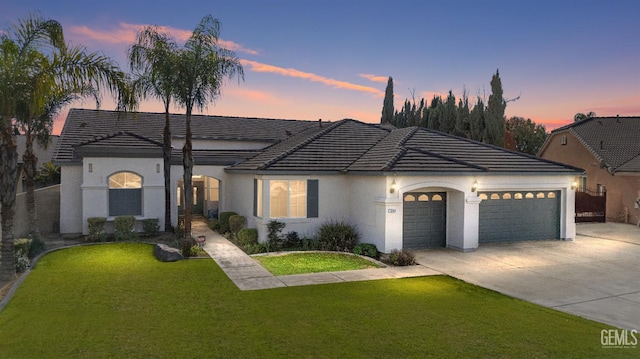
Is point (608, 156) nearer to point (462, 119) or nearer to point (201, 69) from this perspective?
point (462, 119)

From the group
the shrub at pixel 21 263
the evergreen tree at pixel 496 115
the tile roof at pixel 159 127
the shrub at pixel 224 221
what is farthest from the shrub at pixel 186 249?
the evergreen tree at pixel 496 115

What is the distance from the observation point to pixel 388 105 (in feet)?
154

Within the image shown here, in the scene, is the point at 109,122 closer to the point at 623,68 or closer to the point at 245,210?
the point at 245,210

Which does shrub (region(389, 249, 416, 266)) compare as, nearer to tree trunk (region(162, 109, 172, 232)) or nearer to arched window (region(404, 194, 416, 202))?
arched window (region(404, 194, 416, 202))

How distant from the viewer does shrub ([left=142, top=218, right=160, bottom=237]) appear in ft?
61.7

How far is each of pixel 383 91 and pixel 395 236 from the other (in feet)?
114

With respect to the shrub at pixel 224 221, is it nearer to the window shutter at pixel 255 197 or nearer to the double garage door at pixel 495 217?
the window shutter at pixel 255 197

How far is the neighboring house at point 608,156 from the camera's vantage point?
24.6 metres

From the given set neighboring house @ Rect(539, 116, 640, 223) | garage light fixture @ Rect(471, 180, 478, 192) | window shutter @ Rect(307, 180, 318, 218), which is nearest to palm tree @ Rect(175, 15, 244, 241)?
window shutter @ Rect(307, 180, 318, 218)

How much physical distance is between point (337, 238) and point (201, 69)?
26.4 ft

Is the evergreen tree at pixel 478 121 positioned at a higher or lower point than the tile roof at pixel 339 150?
higher

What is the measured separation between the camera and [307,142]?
19281mm

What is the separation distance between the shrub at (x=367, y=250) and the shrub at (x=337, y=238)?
2.12ft

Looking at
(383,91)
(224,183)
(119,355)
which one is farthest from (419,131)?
(383,91)
